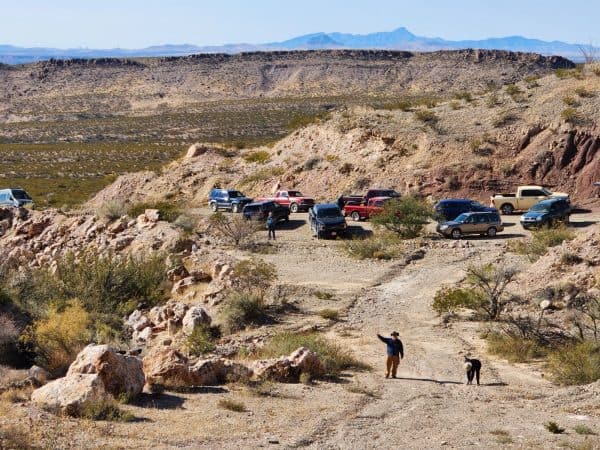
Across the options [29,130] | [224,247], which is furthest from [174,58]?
[224,247]

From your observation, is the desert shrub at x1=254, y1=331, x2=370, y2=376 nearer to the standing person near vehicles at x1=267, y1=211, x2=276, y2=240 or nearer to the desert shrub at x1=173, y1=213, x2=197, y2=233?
Result: the standing person near vehicles at x1=267, y1=211, x2=276, y2=240

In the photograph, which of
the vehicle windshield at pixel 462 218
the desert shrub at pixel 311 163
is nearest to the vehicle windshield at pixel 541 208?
the vehicle windshield at pixel 462 218

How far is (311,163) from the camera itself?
48.6 meters

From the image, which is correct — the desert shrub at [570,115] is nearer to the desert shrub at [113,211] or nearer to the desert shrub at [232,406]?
the desert shrub at [113,211]

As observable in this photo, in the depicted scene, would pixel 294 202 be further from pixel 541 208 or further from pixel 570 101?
pixel 570 101

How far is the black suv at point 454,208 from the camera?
3759cm

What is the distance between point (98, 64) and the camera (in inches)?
6821

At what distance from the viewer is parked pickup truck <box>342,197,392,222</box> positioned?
128 ft

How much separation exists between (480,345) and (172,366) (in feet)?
27.2

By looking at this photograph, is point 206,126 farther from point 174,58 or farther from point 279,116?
point 174,58

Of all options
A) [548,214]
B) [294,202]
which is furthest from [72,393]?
[294,202]

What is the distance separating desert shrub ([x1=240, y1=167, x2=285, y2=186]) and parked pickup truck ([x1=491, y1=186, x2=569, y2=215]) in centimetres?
1349

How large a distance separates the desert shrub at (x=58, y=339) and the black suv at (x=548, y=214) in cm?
2027

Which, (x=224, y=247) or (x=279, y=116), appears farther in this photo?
(x=279, y=116)
